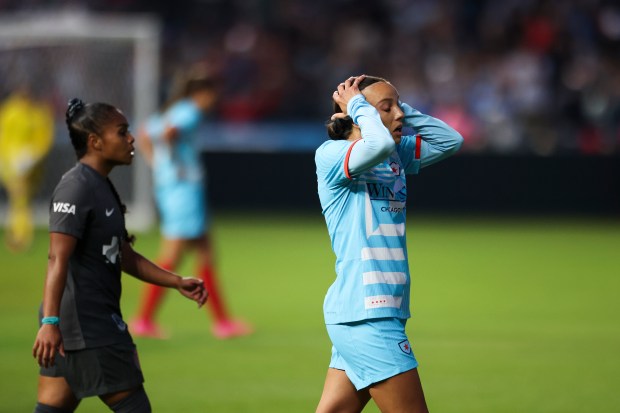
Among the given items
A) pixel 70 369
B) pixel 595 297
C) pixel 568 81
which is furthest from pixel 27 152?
pixel 70 369

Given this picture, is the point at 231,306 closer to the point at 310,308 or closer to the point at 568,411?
the point at 310,308

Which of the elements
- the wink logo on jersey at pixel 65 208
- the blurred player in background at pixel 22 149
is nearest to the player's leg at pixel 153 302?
the wink logo on jersey at pixel 65 208

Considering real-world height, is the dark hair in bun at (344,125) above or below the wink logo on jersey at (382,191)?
above

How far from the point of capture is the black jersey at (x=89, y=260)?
5348mm

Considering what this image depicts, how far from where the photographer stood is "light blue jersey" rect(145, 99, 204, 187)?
10.8 m

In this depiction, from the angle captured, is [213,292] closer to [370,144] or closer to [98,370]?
[98,370]

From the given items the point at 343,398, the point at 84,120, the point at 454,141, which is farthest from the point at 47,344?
the point at 454,141

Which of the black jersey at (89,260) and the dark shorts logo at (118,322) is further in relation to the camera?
the dark shorts logo at (118,322)

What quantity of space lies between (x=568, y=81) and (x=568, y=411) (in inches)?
673

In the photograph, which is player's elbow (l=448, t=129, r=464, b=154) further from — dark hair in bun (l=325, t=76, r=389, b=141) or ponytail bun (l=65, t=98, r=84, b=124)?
ponytail bun (l=65, t=98, r=84, b=124)

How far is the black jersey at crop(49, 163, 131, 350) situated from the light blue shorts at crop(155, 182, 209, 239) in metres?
5.14

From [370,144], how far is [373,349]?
0.91m

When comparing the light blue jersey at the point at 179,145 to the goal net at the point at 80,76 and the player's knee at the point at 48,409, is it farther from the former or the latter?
the goal net at the point at 80,76

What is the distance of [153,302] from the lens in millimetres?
10398
